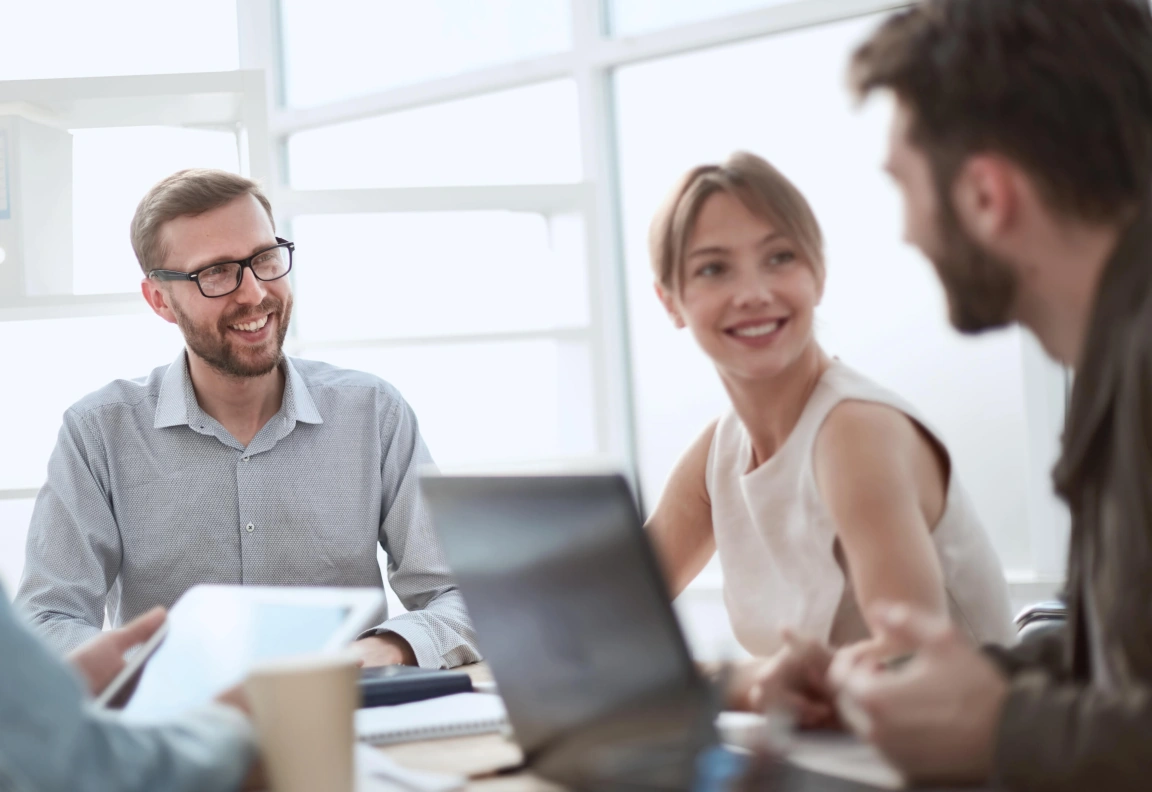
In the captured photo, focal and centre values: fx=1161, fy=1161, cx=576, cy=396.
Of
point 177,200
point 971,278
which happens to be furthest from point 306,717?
point 177,200

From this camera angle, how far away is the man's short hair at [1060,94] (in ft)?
3.33

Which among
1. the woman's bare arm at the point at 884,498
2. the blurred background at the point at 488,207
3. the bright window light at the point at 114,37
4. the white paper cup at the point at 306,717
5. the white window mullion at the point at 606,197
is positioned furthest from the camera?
the bright window light at the point at 114,37

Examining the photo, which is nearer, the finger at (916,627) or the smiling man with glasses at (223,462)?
the finger at (916,627)

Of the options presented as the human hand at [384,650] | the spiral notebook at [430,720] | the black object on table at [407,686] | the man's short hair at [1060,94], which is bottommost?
the human hand at [384,650]

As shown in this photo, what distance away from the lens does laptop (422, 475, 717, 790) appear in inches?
33.1

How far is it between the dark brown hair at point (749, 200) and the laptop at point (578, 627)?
743mm

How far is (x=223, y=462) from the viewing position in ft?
7.36

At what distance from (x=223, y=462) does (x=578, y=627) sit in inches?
58.8

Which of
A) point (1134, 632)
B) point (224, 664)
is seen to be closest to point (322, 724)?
point (224, 664)

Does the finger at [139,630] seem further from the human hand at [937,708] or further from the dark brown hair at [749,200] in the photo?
the dark brown hair at [749,200]

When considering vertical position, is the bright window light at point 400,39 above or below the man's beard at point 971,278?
above

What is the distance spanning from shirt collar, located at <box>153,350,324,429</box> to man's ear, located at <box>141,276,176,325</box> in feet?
0.47

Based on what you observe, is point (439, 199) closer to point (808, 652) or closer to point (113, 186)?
point (113, 186)

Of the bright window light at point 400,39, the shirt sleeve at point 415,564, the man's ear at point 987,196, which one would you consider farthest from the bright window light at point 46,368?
the man's ear at point 987,196
